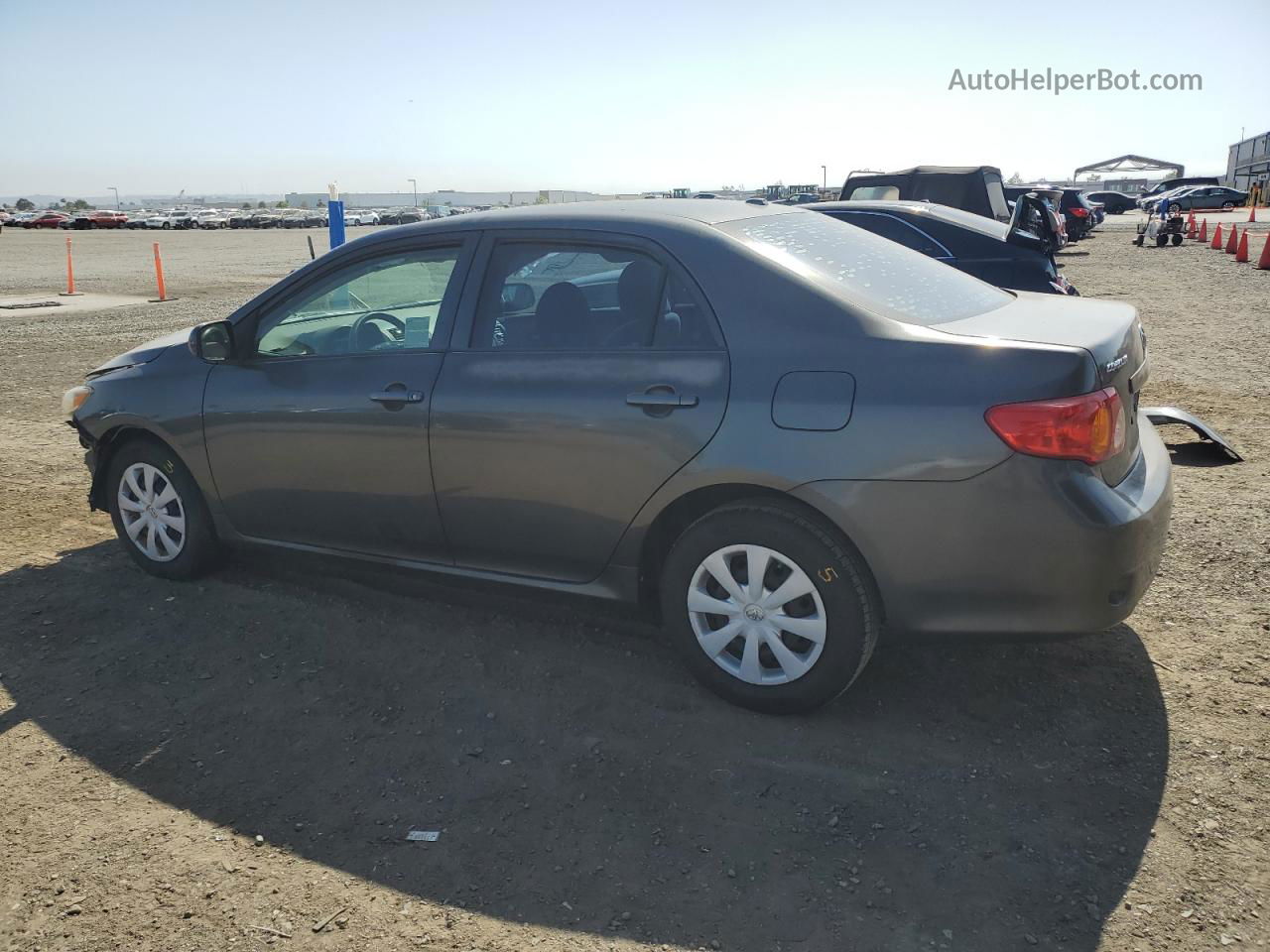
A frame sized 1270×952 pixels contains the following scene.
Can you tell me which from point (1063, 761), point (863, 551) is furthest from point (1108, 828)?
point (863, 551)

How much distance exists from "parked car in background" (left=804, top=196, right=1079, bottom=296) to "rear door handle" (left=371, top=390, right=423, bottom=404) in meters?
5.37

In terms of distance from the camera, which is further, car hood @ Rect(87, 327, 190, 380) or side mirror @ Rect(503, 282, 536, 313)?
car hood @ Rect(87, 327, 190, 380)

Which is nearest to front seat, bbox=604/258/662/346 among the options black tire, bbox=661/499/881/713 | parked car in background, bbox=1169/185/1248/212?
black tire, bbox=661/499/881/713

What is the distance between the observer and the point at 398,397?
411 cm

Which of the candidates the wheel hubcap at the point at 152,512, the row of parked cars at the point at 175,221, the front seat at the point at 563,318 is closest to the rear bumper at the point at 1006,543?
the front seat at the point at 563,318

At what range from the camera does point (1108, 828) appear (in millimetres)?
2977

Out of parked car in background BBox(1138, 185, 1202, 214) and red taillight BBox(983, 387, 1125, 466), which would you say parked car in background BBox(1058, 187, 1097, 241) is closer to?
parked car in background BBox(1138, 185, 1202, 214)

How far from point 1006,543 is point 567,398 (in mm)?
1573

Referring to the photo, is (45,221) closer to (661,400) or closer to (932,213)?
(932,213)

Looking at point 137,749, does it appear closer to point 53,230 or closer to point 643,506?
point 643,506

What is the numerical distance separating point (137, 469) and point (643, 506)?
2730mm

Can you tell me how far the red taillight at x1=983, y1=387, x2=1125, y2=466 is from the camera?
3105 mm

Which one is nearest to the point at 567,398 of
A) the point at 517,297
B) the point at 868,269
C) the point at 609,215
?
the point at 517,297

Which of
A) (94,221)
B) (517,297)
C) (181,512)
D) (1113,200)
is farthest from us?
(94,221)
